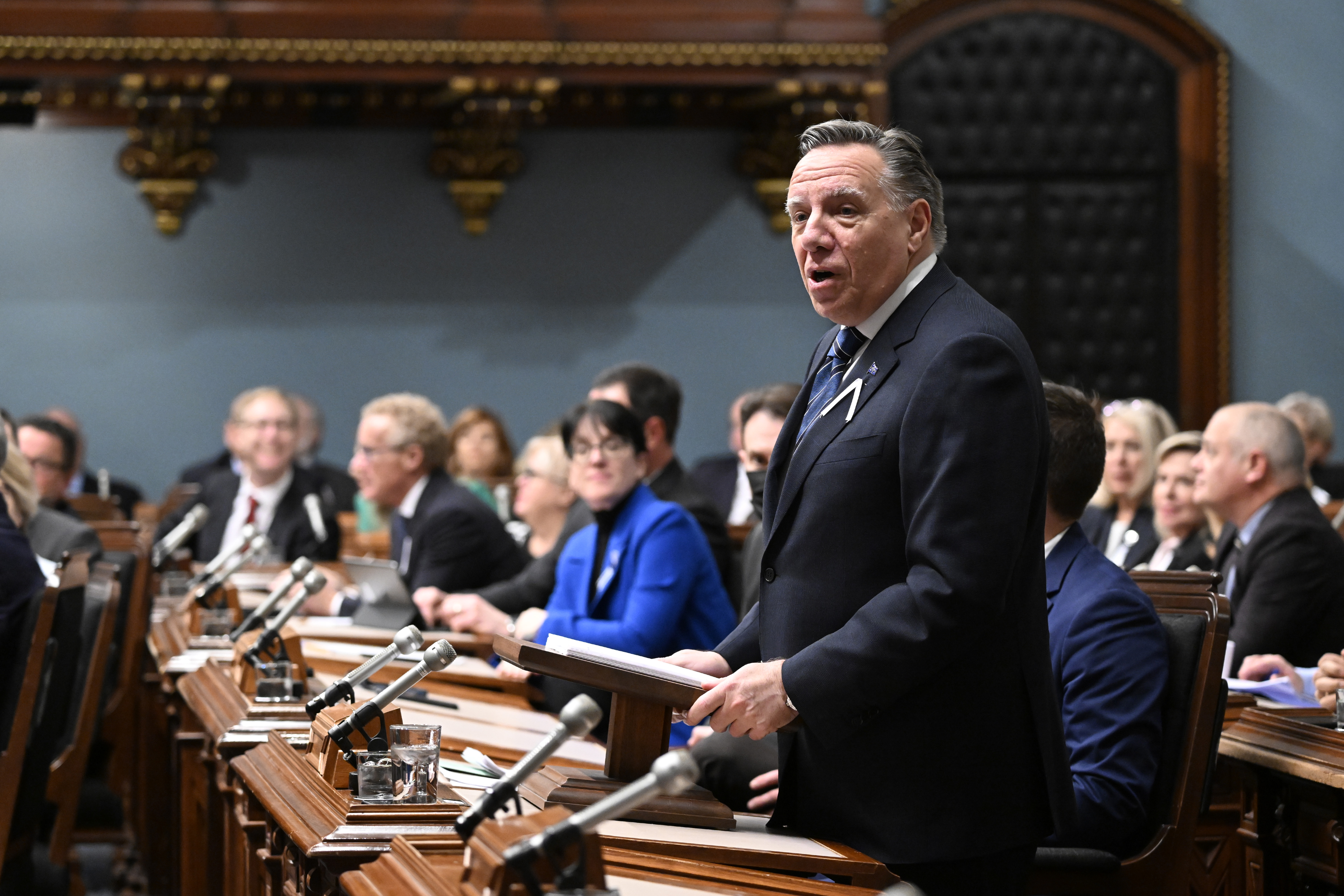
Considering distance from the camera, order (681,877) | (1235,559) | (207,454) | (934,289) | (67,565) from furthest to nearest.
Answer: (207,454), (1235,559), (67,565), (934,289), (681,877)

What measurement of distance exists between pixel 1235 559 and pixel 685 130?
6.17 metres

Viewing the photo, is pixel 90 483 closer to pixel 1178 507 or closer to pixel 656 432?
pixel 656 432

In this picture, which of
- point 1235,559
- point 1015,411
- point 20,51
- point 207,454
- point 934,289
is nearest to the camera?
point 1015,411

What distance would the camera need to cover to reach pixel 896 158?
7.16 feet

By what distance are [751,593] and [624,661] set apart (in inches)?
83.4

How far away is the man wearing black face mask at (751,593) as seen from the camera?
3.26 metres

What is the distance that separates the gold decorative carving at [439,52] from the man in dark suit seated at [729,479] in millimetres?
1850

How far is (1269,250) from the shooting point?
10.2 metres

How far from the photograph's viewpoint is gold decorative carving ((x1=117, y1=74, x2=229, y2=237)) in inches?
370

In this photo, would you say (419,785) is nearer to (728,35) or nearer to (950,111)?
(728,35)

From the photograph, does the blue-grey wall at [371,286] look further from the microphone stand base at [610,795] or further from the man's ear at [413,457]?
the microphone stand base at [610,795]

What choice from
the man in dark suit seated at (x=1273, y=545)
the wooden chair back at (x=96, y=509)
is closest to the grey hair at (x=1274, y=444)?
the man in dark suit seated at (x=1273, y=545)

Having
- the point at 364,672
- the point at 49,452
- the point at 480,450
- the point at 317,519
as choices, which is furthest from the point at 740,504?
the point at 364,672

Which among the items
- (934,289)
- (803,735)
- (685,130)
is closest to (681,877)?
(803,735)
